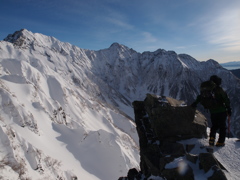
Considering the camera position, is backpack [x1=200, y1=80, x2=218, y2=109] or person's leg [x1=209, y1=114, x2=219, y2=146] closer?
backpack [x1=200, y1=80, x2=218, y2=109]

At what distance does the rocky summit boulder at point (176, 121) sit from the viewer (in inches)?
351

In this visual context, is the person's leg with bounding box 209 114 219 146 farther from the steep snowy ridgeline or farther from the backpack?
the steep snowy ridgeline

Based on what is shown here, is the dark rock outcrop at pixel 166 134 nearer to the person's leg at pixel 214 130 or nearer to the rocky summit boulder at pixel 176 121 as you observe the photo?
the rocky summit boulder at pixel 176 121

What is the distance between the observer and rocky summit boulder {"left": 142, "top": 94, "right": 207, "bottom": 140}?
8.91 m

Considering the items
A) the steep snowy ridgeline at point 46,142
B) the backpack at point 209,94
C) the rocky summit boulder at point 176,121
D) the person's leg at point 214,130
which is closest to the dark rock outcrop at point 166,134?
the rocky summit boulder at point 176,121

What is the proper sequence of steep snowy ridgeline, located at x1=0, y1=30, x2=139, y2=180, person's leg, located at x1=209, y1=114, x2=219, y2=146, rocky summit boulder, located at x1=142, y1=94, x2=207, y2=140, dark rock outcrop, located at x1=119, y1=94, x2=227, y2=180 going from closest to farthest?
dark rock outcrop, located at x1=119, y1=94, x2=227, y2=180, person's leg, located at x1=209, y1=114, x2=219, y2=146, rocky summit boulder, located at x1=142, y1=94, x2=207, y2=140, steep snowy ridgeline, located at x1=0, y1=30, x2=139, y2=180

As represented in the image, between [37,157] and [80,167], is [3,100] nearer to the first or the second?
[37,157]

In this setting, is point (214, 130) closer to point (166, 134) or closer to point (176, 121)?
point (176, 121)

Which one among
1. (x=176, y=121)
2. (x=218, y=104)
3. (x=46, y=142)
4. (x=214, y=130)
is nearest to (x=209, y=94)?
(x=218, y=104)

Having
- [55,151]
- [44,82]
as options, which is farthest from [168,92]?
[55,151]

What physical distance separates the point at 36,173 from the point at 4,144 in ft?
15.7

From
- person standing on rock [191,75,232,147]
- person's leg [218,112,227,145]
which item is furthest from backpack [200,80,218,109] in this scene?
person's leg [218,112,227,145]

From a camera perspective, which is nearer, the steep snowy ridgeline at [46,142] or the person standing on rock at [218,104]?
the person standing on rock at [218,104]

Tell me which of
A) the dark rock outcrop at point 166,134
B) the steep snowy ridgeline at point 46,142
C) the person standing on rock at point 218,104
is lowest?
the steep snowy ridgeline at point 46,142
